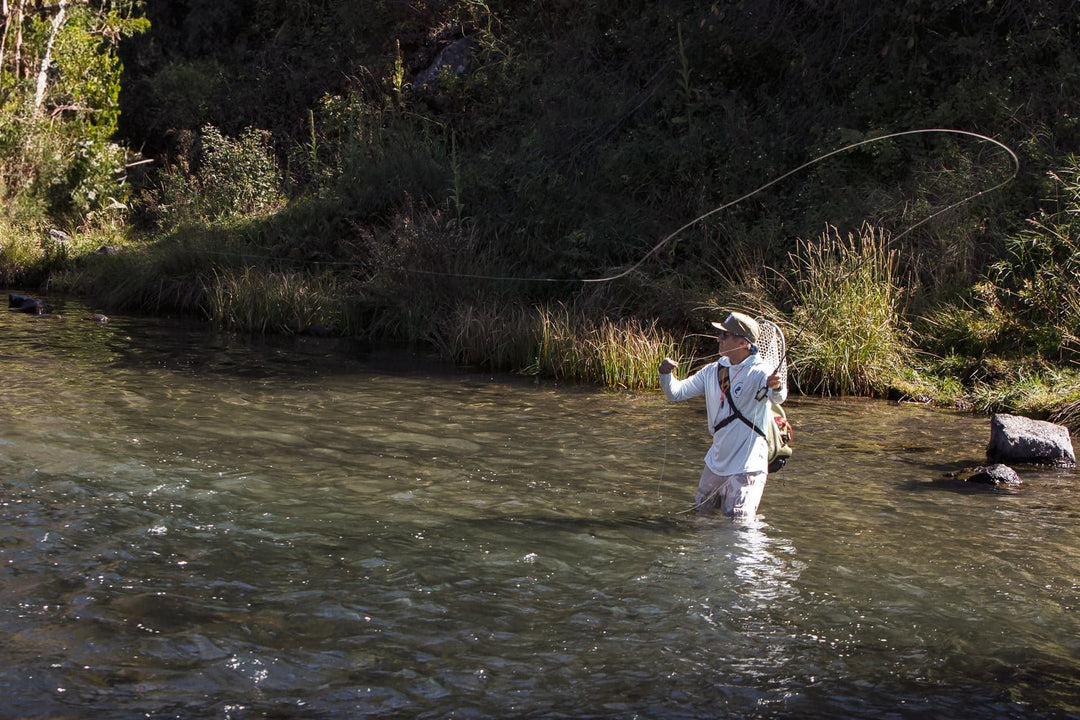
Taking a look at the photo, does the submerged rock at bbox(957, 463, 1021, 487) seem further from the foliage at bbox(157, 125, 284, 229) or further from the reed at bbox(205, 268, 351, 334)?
the foliage at bbox(157, 125, 284, 229)

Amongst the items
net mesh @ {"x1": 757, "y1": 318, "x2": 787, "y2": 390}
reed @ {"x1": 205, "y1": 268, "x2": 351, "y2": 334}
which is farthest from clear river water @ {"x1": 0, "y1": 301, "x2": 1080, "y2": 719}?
reed @ {"x1": 205, "y1": 268, "x2": 351, "y2": 334}

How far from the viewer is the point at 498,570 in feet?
20.6

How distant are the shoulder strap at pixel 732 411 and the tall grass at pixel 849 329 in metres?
5.65

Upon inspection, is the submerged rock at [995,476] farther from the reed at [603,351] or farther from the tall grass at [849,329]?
the reed at [603,351]

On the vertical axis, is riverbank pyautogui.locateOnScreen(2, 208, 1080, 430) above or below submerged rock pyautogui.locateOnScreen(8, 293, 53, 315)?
above

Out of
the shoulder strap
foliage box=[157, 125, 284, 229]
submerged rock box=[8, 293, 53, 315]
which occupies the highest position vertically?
foliage box=[157, 125, 284, 229]

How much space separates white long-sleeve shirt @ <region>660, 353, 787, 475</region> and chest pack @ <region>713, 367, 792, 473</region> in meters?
Result: 0.02

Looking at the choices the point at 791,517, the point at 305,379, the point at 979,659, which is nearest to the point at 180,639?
the point at 979,659

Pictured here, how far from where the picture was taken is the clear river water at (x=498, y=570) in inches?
186

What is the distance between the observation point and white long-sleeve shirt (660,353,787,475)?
6.96m

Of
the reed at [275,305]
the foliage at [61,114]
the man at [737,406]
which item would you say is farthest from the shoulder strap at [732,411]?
the foliage at [61,114]

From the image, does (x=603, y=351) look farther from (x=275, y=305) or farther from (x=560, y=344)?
(x=275, y=305)

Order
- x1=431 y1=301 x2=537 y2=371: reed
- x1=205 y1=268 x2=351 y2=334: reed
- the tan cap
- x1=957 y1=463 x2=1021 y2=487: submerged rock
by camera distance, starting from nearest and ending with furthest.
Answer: the tan cap
x1=957 y1=463 x2=1021 y2=487: submerged rock
x1=431 y1=301 x2=537 y2=371: reed
x1=205 y1=268 x2=351 y2=334: reed

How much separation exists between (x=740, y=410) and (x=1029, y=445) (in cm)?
371
